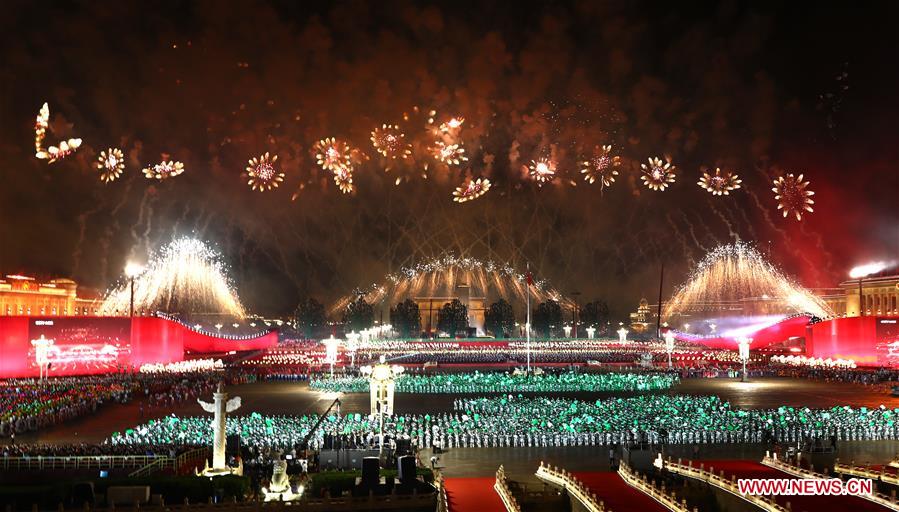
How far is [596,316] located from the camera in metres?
122

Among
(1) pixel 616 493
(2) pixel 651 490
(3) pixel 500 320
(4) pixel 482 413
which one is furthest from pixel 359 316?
(2) pixel 651 490

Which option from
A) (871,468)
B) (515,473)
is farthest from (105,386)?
(871,468)

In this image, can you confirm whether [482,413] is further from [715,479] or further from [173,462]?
[173,462]

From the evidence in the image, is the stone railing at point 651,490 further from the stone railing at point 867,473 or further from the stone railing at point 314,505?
the stone railing at point 314,505

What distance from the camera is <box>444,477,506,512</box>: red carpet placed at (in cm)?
1705

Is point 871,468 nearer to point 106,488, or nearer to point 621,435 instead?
point 621,435

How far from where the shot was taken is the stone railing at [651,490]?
16297mm

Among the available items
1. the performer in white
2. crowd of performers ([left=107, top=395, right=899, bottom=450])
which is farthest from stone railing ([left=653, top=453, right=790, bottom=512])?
the performer in white

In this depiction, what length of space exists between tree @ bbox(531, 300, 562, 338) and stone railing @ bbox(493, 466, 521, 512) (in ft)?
303

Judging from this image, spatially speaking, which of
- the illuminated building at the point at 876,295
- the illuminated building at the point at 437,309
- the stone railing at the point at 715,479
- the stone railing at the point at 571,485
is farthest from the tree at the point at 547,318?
the stone railing at the point at 571,485

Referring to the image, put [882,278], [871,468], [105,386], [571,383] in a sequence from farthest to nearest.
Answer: [882,278], [571,383], [105,386], [871,468]

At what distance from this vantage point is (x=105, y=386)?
39.6 m

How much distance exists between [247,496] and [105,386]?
27.6m

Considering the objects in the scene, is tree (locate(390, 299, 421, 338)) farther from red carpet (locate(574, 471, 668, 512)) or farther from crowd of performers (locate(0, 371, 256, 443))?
red carpet (locate(574, 471, 668, 512))
